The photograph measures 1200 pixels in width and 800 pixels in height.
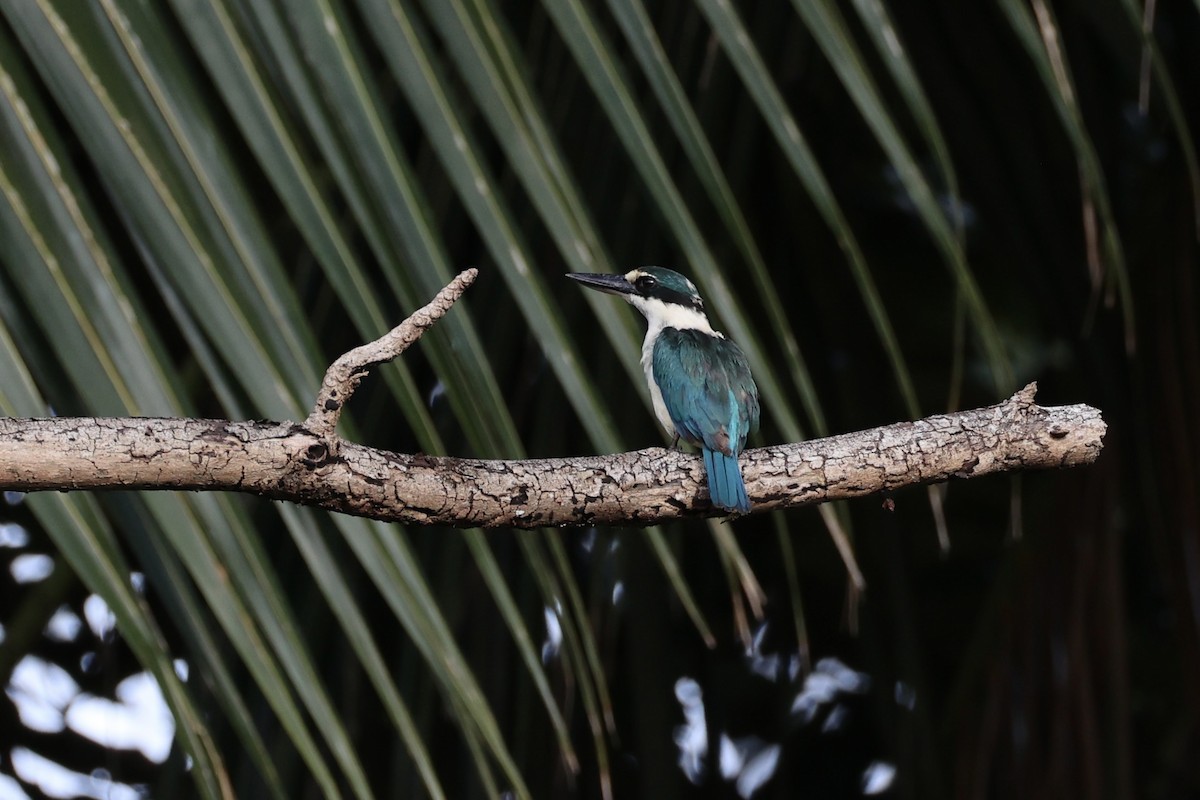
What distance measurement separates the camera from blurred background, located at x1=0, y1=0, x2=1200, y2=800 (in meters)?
1.39

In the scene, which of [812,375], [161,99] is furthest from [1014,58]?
[161,99]

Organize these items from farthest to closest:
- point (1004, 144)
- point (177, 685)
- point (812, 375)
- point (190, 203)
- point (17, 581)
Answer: point (17, 581) → point (812, 375) → point (1004, 144) → point (190, 203) → point (177, 685)

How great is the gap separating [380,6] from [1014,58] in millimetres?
2047

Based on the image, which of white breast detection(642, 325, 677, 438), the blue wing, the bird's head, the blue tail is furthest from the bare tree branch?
the bird's head

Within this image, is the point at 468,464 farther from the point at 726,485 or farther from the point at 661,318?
the point at 661,318

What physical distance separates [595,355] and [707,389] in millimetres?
295

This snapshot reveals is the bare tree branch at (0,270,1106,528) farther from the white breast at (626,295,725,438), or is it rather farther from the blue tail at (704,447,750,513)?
the white breast at (626,295,725,438)

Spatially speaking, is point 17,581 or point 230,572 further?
point 17,581

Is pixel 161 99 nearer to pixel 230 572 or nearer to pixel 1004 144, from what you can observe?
pixel 230 572

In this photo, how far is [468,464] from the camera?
165cm

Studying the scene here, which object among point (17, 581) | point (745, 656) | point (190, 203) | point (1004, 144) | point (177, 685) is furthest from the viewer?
point (745, 656)

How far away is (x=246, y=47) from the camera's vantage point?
1.45 m

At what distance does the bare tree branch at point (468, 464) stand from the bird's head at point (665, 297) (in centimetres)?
115

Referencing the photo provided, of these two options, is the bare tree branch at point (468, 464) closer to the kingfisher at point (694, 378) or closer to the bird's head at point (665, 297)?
the kingfisher at point (694, 378)
